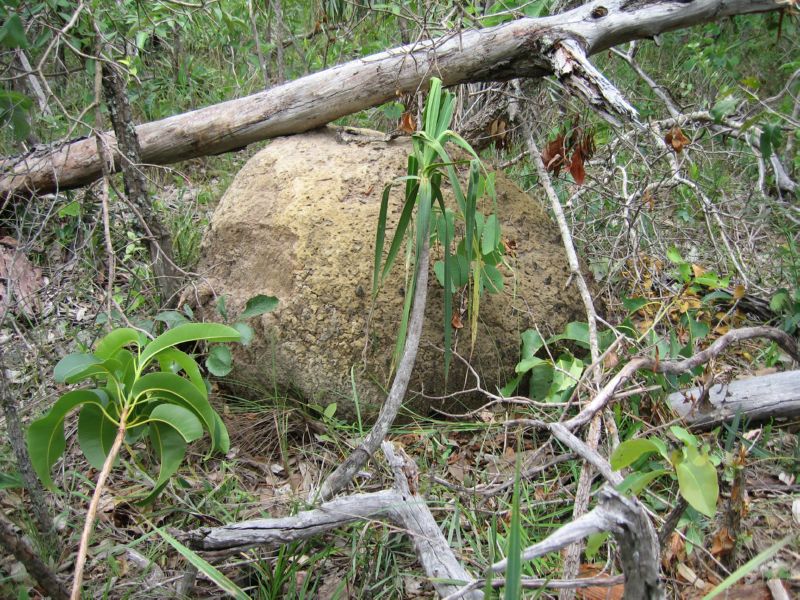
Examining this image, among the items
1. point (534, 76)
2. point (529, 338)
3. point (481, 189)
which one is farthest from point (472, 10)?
point (529, 338)

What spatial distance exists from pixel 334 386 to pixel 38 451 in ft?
3.26

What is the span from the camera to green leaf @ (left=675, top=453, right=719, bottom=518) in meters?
1.35

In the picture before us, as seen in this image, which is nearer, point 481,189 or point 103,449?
point 103,449

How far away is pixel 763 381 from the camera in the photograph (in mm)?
2291

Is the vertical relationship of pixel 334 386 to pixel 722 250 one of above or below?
above

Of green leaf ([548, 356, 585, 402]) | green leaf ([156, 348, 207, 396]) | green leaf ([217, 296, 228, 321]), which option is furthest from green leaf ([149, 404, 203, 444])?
green leaf ([548, 356, 585, 402])

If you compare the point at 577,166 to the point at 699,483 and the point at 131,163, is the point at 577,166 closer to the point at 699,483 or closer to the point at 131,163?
the point at 699,483

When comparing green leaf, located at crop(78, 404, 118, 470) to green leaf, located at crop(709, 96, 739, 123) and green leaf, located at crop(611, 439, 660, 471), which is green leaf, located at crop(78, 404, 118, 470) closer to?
green leaf, located at crop(611, 439, 660, 471)

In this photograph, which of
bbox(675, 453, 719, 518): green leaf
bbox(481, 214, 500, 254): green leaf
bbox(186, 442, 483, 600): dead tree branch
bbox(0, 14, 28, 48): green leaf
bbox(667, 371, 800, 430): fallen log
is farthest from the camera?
bbox(481, 214, 500, 254): green leaf

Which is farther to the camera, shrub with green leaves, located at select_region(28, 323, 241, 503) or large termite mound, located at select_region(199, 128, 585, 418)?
large termite mound, located at select_region(199, 128, 585, 418)

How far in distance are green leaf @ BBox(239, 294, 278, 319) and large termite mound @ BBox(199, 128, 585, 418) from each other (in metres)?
0.12

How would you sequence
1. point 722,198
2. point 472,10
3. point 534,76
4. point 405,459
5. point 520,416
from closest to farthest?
point 405,459 < point 520,416 < point 534,76 < point 472,10 < point 722,198

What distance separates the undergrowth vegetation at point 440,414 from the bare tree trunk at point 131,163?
10cm

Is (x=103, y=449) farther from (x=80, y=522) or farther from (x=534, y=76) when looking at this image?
(x=534, y=76)
